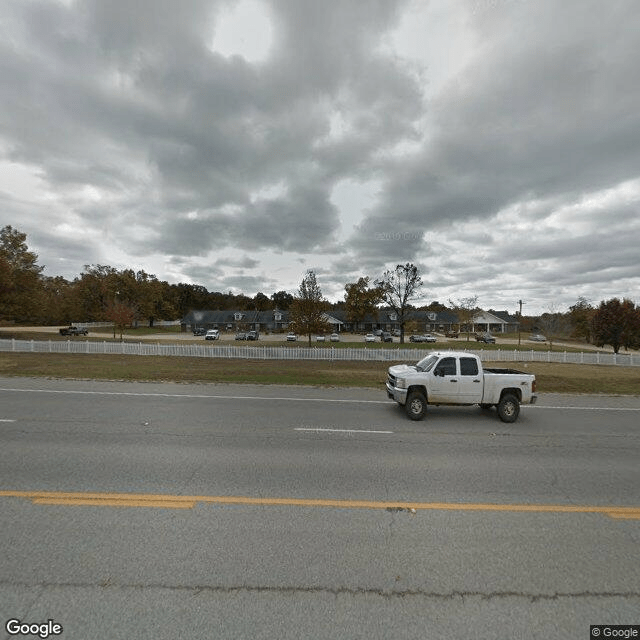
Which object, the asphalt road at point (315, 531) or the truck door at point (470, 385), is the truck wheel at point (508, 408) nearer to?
the truck door at point (470, 385)

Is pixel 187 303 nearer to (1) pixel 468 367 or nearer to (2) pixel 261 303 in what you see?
(2) pixel 261 303

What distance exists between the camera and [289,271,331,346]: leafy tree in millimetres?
32031

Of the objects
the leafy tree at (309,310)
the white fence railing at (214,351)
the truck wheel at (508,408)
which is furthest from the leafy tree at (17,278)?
the truck wheel at (508,408)

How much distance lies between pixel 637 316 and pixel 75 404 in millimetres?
55028

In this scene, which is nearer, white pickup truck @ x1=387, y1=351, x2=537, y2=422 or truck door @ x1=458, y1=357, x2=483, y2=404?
white pickup truck @ x1=387, y1=351, x2=537, y2=422

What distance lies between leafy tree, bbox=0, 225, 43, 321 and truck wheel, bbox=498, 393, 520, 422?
45.9m

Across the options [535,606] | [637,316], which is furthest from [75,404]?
[637,316]

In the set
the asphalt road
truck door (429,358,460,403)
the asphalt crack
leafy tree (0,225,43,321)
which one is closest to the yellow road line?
the asphalt road

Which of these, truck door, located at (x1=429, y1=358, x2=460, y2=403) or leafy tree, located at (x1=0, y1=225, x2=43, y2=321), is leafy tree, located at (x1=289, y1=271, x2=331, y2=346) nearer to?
truck door, located at (x1=429, y1=358, x2=460, y2=403)

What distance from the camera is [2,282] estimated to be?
34.7 meters

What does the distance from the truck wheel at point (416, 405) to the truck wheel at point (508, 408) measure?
1990 mm

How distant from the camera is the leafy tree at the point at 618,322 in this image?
40.8m

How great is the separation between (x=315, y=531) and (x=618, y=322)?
5245 cm

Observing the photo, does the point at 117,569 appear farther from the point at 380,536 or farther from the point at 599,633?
the point at 599,633
